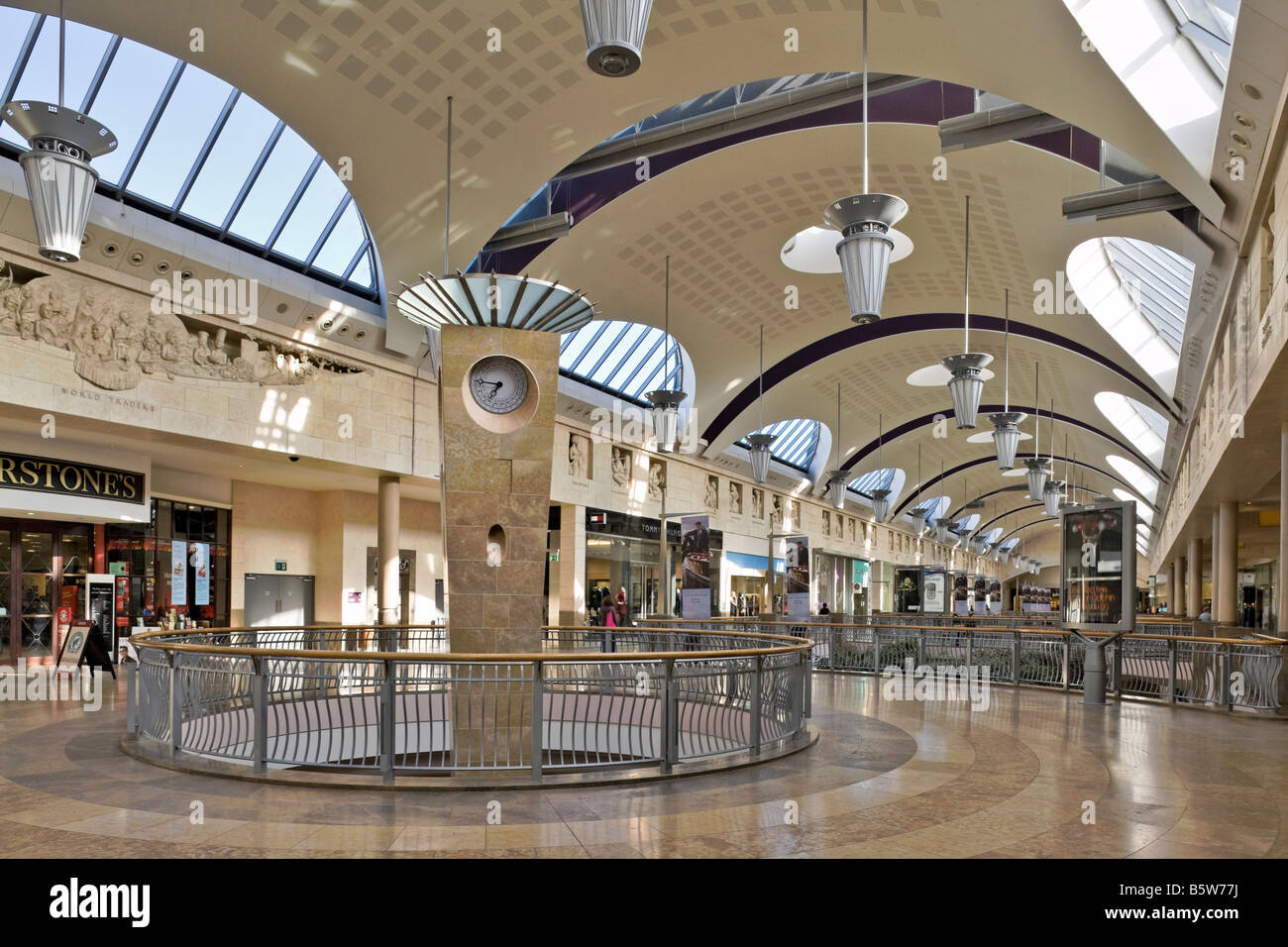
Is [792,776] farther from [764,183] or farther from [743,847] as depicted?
[764,183]

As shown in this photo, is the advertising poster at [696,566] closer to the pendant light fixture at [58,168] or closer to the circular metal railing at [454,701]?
the circular metal railing at [454,701]

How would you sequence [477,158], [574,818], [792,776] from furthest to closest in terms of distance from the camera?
[477,158] < [792,776] < [574,818]

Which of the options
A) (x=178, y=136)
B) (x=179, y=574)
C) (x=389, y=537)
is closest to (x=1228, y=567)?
(x=389, y=537)

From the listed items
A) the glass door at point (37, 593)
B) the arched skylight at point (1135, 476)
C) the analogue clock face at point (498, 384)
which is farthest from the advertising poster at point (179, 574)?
the arched skylight at point (1135, 476)

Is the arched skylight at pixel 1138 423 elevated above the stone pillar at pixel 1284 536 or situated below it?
above

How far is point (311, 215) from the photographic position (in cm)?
1675

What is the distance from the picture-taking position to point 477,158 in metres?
15.3

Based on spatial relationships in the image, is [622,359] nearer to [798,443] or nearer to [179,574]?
[179,574]

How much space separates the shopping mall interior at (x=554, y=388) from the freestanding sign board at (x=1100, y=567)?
80 mm

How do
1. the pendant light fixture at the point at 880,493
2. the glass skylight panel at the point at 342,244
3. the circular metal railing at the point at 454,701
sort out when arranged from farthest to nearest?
the pendant light fixture at the point at 880,493
the glass skylight panel at the point at 342,244
the circular metal railing at the point at 454,701

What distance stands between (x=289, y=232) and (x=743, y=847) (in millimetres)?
15044

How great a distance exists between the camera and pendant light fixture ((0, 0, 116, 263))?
8445mm

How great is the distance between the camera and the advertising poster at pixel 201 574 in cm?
2061
